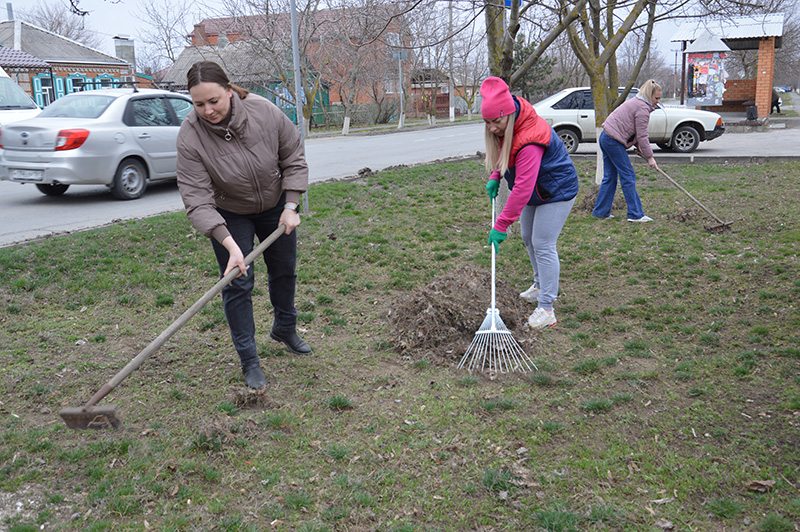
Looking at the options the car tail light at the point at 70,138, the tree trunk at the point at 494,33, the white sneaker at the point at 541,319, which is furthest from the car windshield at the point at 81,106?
the white sneaker at the point at 541,319

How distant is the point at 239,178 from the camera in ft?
11.9

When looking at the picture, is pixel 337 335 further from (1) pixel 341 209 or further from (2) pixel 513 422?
(1) pixel 341 209

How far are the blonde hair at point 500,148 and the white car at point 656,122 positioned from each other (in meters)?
11.3

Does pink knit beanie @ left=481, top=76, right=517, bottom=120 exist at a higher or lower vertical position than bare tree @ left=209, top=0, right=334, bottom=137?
lower

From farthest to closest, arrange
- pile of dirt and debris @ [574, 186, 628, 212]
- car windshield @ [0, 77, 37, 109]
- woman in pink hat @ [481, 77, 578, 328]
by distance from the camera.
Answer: car windshield @ [0, 77, 37, 109] < pile of dirt and debris @ [574, 186, 628, 212] < woman in pink hat @ [481, 77, 578, 328]

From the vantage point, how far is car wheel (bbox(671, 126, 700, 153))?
15.1m

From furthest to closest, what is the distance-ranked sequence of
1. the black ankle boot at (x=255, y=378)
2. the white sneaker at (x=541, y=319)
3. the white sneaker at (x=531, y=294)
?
the white sneaker at (x=531, y=294) < the white sneaker at (x=541, y=319) < the black ankle boot at (x=255, y=378)

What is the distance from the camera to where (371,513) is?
2803mm

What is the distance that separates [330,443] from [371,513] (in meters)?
0.64

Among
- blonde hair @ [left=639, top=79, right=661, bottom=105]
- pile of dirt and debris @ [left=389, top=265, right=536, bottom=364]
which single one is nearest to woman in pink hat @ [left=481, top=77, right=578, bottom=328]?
pile of dirt and debris @ [left=389, top=265, right=536, bottom=364]

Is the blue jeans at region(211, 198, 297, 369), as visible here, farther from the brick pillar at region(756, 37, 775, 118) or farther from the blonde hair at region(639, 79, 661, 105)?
the brick pillar at region(756, 37, 775, 118)

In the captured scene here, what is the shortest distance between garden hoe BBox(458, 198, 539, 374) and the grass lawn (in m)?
0.11

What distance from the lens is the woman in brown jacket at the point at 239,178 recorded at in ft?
11.5

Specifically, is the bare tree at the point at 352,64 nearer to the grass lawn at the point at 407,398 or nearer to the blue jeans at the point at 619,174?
the blue jeans at the point at 619,174
